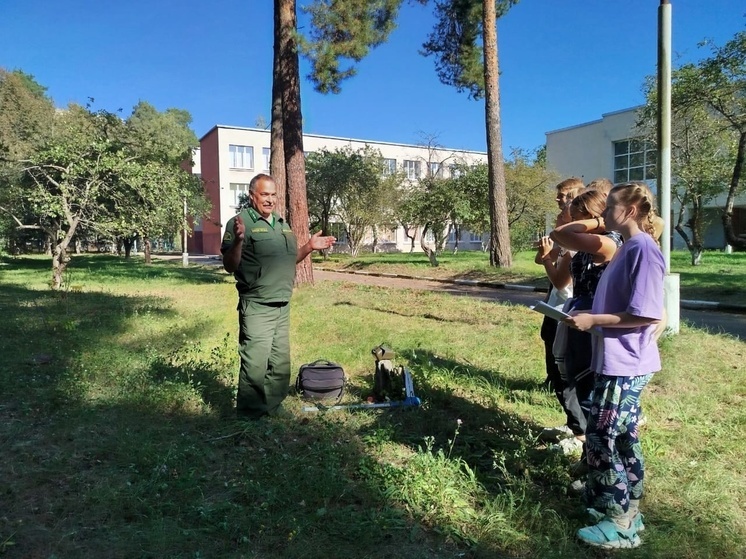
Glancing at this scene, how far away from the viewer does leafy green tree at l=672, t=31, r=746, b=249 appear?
31.8ft

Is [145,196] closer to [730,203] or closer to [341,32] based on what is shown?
[341,32]

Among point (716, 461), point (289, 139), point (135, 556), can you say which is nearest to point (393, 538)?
point (135, 556)

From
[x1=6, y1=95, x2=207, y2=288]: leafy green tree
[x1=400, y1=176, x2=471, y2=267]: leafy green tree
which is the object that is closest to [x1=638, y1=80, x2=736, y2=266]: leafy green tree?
[x1=400, y1=176, x2=471, y2=267]: leafy green tree

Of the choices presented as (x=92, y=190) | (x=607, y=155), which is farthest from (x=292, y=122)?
(x=607, y=155)

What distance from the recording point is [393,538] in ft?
8.04

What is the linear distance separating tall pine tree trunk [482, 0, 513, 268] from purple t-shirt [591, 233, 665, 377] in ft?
45.8

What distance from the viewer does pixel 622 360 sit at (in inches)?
91.0

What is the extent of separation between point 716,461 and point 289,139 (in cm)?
1040

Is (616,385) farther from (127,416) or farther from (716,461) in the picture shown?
(127,416)

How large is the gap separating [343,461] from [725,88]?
36.5 ft

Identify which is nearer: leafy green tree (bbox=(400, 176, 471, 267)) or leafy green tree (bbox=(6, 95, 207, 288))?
leafy green tree (bbox=(6, 95, 207, 288))

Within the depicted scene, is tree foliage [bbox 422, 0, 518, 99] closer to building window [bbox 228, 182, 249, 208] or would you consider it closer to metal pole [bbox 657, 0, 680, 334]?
metal pole [bbox 657, 0, 680, 334]

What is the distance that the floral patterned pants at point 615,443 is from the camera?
7.67 feet

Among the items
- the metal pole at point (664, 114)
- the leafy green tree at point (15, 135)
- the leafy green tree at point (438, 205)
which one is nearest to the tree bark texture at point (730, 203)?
the metal pole at point (664, 114)
